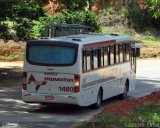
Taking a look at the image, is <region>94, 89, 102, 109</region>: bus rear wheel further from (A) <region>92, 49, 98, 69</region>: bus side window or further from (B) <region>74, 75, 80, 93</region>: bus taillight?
(B) <region>74, 75, 80, 93</region>: bus taillight

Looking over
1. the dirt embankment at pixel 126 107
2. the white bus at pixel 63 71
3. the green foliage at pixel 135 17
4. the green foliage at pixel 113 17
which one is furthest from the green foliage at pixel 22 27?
the green foliage at pixel 135 17

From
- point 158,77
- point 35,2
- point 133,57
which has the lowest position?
point 158,77

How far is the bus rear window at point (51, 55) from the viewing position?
63.5 ft

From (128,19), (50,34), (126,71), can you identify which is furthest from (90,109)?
(128,19)

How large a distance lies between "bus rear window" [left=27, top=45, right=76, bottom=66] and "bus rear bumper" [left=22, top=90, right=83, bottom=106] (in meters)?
1.07

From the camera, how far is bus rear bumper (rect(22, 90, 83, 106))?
1914cm

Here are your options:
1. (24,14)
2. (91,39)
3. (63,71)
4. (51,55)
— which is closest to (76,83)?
(63,71)

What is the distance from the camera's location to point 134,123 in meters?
14.0

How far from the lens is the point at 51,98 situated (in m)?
19.4

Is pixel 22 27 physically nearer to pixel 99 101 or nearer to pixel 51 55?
pixel 99 101

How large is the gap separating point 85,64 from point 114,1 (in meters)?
38.8

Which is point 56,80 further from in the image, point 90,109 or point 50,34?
point 50,34

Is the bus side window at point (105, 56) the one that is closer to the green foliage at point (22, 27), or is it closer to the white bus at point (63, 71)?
the white bus at point (63, 71)

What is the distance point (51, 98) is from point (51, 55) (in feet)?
4.74
